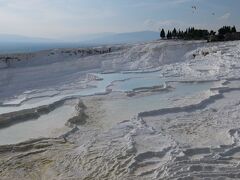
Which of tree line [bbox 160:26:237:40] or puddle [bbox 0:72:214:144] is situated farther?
tree line [bbox 160:26:237:40]

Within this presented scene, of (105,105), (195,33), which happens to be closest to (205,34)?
(195,33)

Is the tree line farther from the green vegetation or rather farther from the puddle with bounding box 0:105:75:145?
the puddle with bounding box 0:105:75:145

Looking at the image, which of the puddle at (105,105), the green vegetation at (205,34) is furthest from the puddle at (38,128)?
the green vegetation at (205,34)

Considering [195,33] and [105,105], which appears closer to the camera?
[105,105]

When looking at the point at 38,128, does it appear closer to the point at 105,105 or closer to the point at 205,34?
the point at 105,105

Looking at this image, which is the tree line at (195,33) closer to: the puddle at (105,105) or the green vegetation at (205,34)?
the green vegetation at (205,34)

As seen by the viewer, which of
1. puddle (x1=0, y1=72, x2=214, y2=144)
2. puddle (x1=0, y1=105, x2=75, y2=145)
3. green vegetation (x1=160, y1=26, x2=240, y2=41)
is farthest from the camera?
green vegetation (x1=160, y1=26, x2=240, y2=41)

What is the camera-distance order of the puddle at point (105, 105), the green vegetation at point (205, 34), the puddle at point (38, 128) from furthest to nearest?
1. the green vegetation at point (205, 34)
2. the puddle at point (105, 105)
3. the puddle at point (38, 128)

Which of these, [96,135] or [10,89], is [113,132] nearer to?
[96,135]

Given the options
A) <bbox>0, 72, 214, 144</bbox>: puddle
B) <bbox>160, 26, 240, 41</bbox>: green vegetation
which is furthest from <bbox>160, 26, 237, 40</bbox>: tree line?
<bbox>0, 72, 214, 144</bbox>: puddle

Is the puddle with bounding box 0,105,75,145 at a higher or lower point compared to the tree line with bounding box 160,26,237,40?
lower

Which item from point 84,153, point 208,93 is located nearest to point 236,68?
point 208,93
